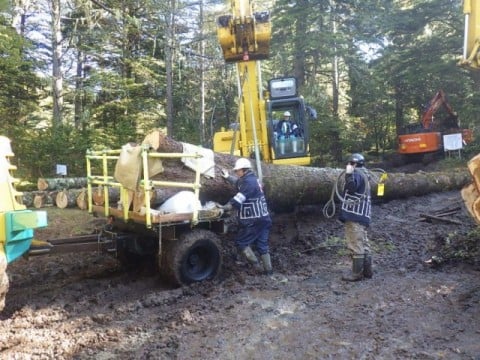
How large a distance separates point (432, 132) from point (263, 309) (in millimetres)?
14409

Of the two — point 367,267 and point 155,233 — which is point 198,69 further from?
point 367,267

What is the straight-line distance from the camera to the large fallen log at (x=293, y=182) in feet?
21.8

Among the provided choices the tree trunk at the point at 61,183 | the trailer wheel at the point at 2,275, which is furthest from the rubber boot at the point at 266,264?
the tree trunk at the point at 61,183

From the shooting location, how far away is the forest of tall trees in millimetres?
17250

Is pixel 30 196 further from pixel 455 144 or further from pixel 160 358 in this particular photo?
pixel 455 144

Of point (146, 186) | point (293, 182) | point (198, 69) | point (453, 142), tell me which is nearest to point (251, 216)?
point (146, 186)

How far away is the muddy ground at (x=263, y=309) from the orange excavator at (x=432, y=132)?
9.61 metres

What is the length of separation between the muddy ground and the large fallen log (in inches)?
42.1

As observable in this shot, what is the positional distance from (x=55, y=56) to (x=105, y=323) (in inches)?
589

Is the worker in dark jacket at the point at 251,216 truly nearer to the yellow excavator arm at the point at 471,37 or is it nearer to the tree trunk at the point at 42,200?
the yellow excavator arm at the point at 471,37

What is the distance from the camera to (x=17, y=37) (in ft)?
43.6

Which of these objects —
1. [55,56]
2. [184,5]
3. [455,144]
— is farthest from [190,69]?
[455,144]

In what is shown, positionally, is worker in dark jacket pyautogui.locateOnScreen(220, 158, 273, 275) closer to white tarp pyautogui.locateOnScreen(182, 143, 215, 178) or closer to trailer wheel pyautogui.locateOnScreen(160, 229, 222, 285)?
white tarp pyautogui.locateOnScreen(182, 143, 215, 178)

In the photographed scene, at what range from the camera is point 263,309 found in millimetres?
5156
